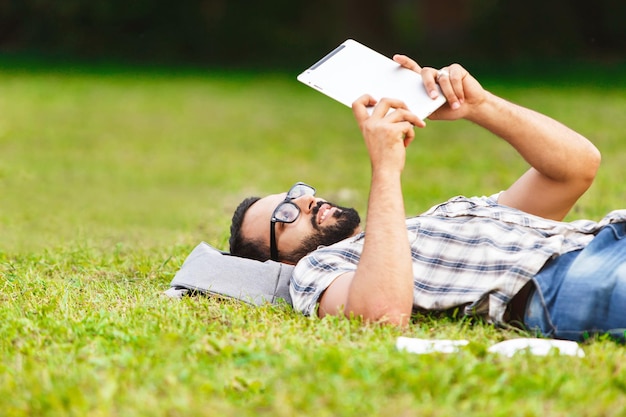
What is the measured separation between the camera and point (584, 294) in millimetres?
3559

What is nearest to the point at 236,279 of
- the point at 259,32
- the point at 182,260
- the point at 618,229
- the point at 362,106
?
the point at 362,106

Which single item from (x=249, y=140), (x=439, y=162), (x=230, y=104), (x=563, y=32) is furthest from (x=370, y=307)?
(x=563, y=32)

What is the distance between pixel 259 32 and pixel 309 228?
1829 cm

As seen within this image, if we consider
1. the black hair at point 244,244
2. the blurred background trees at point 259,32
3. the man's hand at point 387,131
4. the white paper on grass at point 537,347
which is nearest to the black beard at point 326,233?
the black hair at point 244,244

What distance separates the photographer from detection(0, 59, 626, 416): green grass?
9.46 feet

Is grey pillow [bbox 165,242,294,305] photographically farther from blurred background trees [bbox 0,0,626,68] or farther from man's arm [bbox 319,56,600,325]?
blurred background trees [bbox 0,0,626,68]

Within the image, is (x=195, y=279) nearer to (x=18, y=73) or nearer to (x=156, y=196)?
(x=156, y=196)

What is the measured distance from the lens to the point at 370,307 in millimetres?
3656

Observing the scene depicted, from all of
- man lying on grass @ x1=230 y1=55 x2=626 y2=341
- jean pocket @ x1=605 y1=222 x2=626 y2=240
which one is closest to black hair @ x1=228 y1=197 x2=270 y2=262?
man lying on grass @ x1=230 y1=55 x2=626 y2=341

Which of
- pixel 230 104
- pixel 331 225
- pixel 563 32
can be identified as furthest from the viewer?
pixel 563 32

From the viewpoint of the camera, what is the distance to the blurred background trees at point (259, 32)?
21531 mm

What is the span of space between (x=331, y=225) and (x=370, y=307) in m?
0.79

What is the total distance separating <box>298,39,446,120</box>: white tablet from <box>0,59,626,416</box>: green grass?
944 mm

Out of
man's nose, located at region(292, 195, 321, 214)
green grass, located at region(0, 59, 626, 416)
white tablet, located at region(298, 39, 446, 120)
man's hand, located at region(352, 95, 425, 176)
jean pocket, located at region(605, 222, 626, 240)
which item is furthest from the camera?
man's nose, located at region(292, 195, 321, 214)
